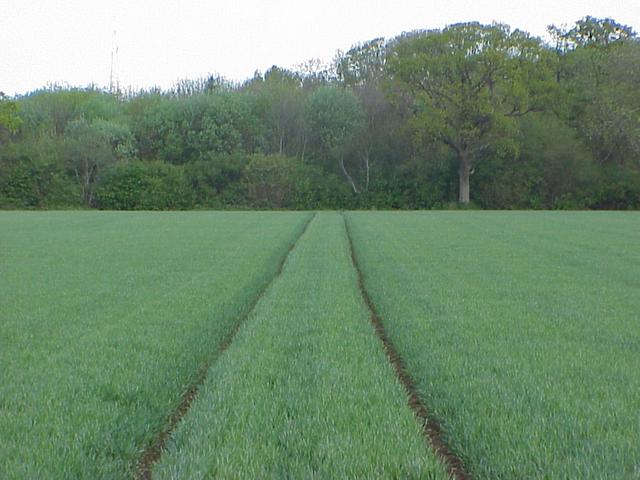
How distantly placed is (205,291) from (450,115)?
132 feet

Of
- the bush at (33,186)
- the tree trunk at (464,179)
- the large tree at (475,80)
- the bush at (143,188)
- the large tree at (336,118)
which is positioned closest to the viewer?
the large tree at (475,80)

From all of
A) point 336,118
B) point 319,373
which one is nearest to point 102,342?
point 319,373

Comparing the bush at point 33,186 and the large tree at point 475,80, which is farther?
the bush at point 33,186

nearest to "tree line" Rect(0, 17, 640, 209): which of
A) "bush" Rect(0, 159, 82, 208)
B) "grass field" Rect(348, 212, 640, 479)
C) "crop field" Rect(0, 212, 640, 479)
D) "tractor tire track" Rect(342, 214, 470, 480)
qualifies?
"bush" Rect(0, 159, 82, 208)

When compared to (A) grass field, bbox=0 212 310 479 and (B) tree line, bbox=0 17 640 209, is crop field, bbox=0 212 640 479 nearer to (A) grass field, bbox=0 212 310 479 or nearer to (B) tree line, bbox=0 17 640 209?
(A) grass field, bbox=0 212 310 479

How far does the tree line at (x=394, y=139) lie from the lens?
47.7 meters

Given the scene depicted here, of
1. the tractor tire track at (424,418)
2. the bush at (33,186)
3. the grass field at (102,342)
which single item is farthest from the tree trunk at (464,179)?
the tractor tire track at (424,418)

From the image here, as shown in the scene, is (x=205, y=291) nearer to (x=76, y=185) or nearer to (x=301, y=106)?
(x=76, y=185)

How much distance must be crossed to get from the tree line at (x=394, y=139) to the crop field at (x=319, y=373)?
3664 centimetres

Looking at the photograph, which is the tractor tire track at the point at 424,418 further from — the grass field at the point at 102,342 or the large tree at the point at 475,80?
the large tree at the point at 475,80

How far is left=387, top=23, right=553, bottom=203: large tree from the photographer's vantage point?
46781 mm

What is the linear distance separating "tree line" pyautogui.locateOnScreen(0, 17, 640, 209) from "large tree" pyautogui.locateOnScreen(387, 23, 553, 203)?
0.10 meters

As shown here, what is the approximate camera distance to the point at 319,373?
605 centimetres

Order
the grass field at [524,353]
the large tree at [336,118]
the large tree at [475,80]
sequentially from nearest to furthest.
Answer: the grass field at [524,353], the large tree at [475,80], the large tree at [336,118]
